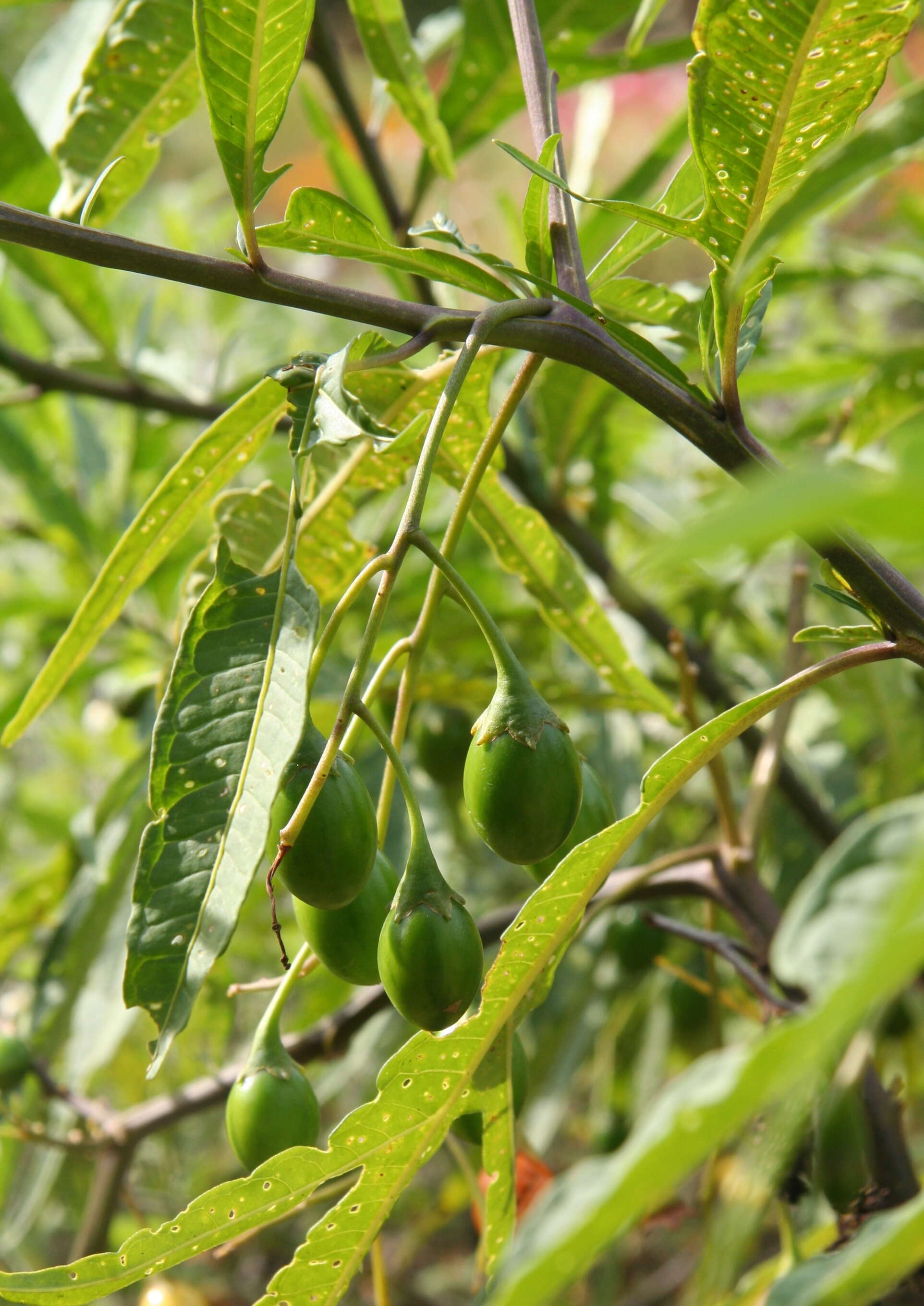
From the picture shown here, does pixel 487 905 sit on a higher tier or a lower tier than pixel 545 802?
lower

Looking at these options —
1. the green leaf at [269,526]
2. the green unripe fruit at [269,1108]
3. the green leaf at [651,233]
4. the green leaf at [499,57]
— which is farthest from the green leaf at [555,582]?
the green leaf at [499,57]

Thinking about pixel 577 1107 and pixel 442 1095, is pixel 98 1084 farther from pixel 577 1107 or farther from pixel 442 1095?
pixel 442 1095

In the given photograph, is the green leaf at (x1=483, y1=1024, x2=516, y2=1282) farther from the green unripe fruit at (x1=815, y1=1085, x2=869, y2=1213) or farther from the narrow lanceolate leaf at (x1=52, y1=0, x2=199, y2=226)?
the narrow lanceolate leaf at (x1=52, y1=0, x2=199, y2=226)

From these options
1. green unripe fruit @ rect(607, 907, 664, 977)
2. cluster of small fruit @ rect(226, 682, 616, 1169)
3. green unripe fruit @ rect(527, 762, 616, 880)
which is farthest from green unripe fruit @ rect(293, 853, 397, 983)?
green unripe fruit @ rect(607, 907, 664, 977)

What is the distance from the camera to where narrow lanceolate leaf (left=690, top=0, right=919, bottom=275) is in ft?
1.81

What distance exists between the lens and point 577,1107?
7.87 feet

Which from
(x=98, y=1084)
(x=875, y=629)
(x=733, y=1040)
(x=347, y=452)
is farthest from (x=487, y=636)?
(x=98, y=1084)

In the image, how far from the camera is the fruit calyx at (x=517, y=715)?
0.62 m

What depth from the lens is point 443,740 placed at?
1331 millimetres

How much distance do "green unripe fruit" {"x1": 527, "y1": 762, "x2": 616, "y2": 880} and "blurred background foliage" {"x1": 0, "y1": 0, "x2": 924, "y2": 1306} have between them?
0.64 ft

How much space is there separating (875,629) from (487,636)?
202mm

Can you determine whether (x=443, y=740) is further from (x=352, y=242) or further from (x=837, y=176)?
(x=837, y=176)

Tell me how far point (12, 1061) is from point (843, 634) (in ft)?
3.18

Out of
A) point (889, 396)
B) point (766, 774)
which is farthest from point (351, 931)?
point (889, 396)
